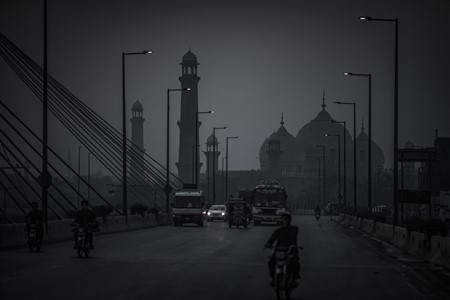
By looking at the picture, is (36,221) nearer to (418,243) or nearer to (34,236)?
(34,236)

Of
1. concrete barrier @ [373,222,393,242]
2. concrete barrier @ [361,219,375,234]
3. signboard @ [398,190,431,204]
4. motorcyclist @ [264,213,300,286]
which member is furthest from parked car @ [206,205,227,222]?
motorcyclist @ [264,213,300,286]

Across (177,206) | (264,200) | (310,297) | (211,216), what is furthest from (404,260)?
(211,216)

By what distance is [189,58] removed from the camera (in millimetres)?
193750

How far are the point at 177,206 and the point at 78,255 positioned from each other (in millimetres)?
34224

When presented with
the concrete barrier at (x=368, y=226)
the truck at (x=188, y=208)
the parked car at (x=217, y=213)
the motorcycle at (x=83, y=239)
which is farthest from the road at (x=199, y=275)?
the parked car at (x=217, y=213)

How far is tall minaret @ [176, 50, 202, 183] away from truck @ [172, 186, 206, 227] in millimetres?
114131

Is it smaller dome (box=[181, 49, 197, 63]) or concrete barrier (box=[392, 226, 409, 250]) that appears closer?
concrete barrier (box=[392, 226, 409, 250])

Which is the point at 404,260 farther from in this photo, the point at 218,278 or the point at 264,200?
the point at 264,200

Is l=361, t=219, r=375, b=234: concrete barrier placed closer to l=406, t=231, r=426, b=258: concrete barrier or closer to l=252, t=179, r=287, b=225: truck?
l=252, t=179, r=287, b=225: truck

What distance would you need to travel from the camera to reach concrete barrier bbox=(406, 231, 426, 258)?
29.1 metres

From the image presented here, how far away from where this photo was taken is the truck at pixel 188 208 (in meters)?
60.6

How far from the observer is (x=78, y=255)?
87.2 ft

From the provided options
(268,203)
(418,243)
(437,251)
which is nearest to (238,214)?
(268,203)

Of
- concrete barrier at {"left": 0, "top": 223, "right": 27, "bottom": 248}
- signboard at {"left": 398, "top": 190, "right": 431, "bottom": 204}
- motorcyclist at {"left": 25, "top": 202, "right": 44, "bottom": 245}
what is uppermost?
signboard at {"left": 398, "top": 190, "right": 431, "bottom": 204}
